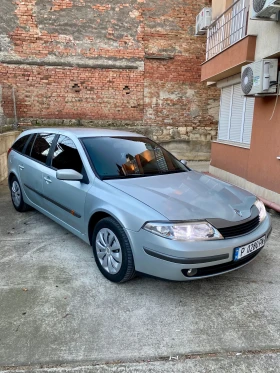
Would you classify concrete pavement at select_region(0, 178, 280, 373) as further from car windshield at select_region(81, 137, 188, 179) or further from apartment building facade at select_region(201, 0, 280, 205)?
apartment building facade at select_region(201, 0, 280, 205)

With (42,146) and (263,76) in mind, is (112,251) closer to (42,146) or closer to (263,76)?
(42,146)

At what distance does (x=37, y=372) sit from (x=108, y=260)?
4.02ft

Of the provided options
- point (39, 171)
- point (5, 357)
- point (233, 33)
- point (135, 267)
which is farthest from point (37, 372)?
point (233, 33)

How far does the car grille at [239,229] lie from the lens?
264 centimetres

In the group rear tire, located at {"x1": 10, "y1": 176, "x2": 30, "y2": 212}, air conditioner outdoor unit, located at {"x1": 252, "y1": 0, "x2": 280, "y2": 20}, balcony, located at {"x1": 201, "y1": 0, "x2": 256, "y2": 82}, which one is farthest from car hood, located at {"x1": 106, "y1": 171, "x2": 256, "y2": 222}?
balcony, located at {"x1": 201, "y1": 0, "x2": 256, "y2": 82}

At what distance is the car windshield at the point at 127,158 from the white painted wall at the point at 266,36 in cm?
295

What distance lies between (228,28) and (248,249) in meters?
6.52

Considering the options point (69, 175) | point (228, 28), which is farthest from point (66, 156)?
point (228, 28)

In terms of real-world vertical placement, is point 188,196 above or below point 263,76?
below

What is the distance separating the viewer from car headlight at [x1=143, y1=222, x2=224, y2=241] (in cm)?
251

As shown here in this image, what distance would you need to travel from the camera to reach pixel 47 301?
8.92ft

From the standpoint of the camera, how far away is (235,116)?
24.7 ft

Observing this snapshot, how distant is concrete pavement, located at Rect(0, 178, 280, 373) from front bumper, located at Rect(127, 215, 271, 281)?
14.0 inches

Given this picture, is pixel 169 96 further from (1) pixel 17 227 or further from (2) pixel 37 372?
(2) pixel 37 372
